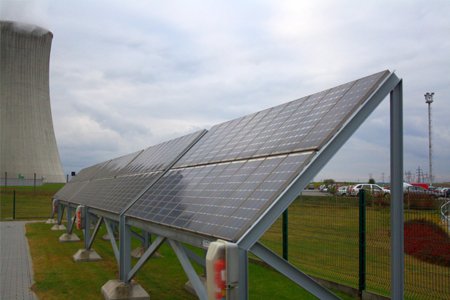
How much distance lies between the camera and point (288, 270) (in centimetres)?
526

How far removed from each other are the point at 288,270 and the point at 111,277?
8796 millimetres

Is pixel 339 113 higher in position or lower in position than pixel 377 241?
higher

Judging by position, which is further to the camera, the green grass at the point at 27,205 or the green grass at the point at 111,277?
the green grass at the point at 27,205

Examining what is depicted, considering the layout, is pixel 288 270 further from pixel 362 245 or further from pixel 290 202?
pixel 362 245

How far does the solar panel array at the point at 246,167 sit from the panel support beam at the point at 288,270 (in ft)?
1.37

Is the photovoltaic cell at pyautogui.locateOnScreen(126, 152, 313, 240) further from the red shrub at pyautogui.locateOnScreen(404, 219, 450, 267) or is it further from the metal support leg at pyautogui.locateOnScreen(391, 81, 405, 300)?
the red shrub at pyautogui.locateOnScreen(404, 219, 450, 267)

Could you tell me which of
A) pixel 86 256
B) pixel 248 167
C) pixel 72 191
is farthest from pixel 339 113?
pixel 72 191

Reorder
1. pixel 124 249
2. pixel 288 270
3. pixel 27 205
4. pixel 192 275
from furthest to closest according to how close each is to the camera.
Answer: pixel 27 205, pixel 124 249, pixel 192 275, pixel 288 270

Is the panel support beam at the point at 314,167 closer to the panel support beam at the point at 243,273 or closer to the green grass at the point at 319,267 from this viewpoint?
the panel support beam at the point at 243,273

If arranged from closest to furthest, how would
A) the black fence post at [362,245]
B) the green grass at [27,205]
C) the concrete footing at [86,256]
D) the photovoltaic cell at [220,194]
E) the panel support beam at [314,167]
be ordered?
the panel support beam at [314,167], the photovoltaic cell at [220,194], the black fence post at [362,245], the concrete footing at [86,256], the green grass at [27,205]

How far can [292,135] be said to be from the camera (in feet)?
22.1

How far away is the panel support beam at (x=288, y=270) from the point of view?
4.98 m

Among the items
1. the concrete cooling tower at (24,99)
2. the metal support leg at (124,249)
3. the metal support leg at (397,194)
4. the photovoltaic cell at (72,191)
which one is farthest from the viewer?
the concrete cooling tower at (24,99)

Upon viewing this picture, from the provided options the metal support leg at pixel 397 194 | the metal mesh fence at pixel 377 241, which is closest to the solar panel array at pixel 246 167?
the metal support leg at pixel 397 194
